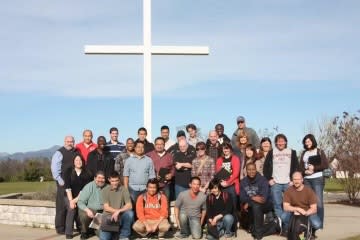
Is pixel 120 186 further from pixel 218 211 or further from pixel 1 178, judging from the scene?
pixel 1 178

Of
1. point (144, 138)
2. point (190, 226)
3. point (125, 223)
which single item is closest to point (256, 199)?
point (190, 226)

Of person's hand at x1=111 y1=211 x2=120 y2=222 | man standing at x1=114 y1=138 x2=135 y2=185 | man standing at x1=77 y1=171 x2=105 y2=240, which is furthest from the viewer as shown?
man standing at x1=114 y1=138 x2=135 y2=185

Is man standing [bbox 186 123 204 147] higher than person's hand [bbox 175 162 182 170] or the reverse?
higher

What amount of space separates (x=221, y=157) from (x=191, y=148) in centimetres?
58

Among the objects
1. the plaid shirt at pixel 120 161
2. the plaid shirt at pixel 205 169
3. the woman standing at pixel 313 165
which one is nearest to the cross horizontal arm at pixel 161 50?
the plaid shirt at pixel 120 161

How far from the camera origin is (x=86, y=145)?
10.7 metres

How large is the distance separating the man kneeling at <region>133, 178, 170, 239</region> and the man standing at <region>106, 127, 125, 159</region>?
1.26 m

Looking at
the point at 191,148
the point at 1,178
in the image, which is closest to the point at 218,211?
the point at 191,148

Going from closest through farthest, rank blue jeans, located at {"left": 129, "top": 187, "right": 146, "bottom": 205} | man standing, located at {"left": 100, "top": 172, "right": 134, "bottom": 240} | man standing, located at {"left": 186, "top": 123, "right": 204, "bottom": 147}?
man standing, located at {"left": 100, "top": 172, "right": 134, "bottom": 240}, blue jeans, located at {"left": 129, "top": 187, "right": 146, "bottom": 205}, man standing, located at {"left": 186, "top": 123, "right": 204, "bottom": 147}

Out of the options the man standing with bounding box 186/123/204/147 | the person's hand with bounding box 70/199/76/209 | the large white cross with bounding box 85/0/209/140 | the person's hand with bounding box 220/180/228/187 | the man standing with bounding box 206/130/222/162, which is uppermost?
the large white cross with bounding box 85/0/209/140

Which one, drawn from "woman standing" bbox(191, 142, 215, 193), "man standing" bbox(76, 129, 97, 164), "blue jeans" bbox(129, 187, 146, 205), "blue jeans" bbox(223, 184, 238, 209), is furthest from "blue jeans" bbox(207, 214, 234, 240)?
"man standing" bbox(76, 129, 97, 164)

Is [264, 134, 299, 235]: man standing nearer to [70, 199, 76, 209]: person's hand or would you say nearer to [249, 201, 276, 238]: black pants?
[249, 201, 276, 238]: black pants

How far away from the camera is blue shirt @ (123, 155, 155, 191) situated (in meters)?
9.93

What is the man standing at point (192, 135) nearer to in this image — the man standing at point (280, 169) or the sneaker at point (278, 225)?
the man standing at point (280, 169)
